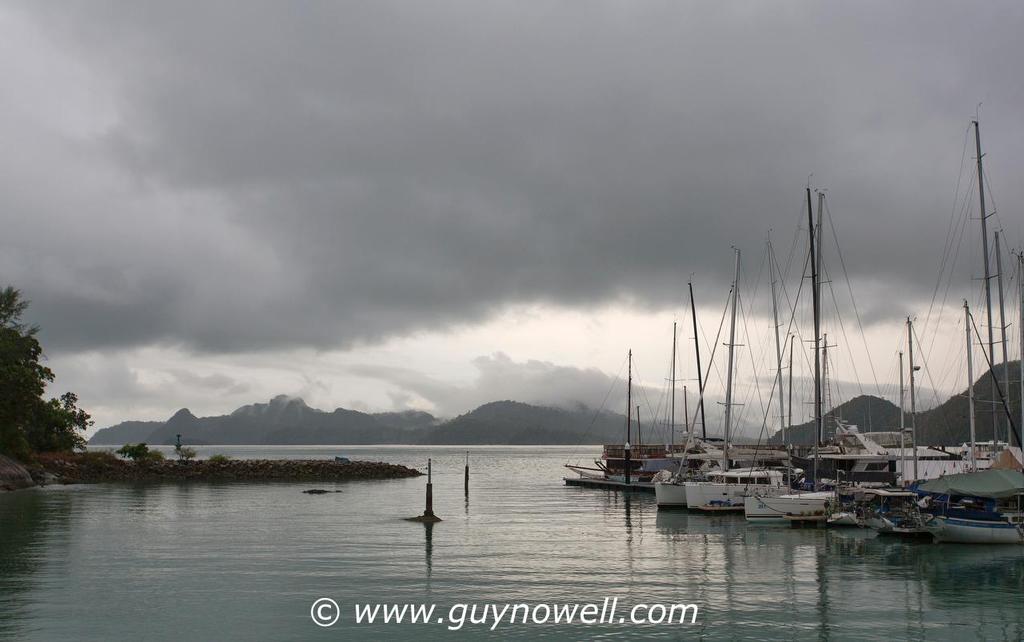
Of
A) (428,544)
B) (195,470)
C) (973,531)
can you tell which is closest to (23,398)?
(195,470)

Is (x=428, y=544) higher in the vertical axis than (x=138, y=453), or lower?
lower

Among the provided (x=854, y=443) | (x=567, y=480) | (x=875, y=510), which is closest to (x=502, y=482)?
(x=567, y=480)

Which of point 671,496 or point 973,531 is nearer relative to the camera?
point 973,531

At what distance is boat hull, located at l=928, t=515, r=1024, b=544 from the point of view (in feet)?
140

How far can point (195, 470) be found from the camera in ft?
379

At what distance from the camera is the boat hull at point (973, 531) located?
42781 millimetres

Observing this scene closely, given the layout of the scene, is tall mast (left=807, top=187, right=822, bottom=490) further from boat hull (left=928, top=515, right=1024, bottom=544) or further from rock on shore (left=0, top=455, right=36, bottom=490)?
rock on shore (left=0, top=455, right=36, bottom=490)

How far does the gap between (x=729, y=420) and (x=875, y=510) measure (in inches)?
714

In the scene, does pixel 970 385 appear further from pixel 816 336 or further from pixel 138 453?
pixel 138 453

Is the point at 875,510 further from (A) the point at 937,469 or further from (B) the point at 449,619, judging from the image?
(B) the point at 449,619

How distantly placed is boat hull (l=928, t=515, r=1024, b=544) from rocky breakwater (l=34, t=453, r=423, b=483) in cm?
8685

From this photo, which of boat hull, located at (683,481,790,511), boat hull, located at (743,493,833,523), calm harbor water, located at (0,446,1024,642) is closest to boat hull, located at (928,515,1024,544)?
calm harbor water, located at (0,446,1024,642)

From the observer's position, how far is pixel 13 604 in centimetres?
2834

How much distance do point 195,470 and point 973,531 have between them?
100 m
